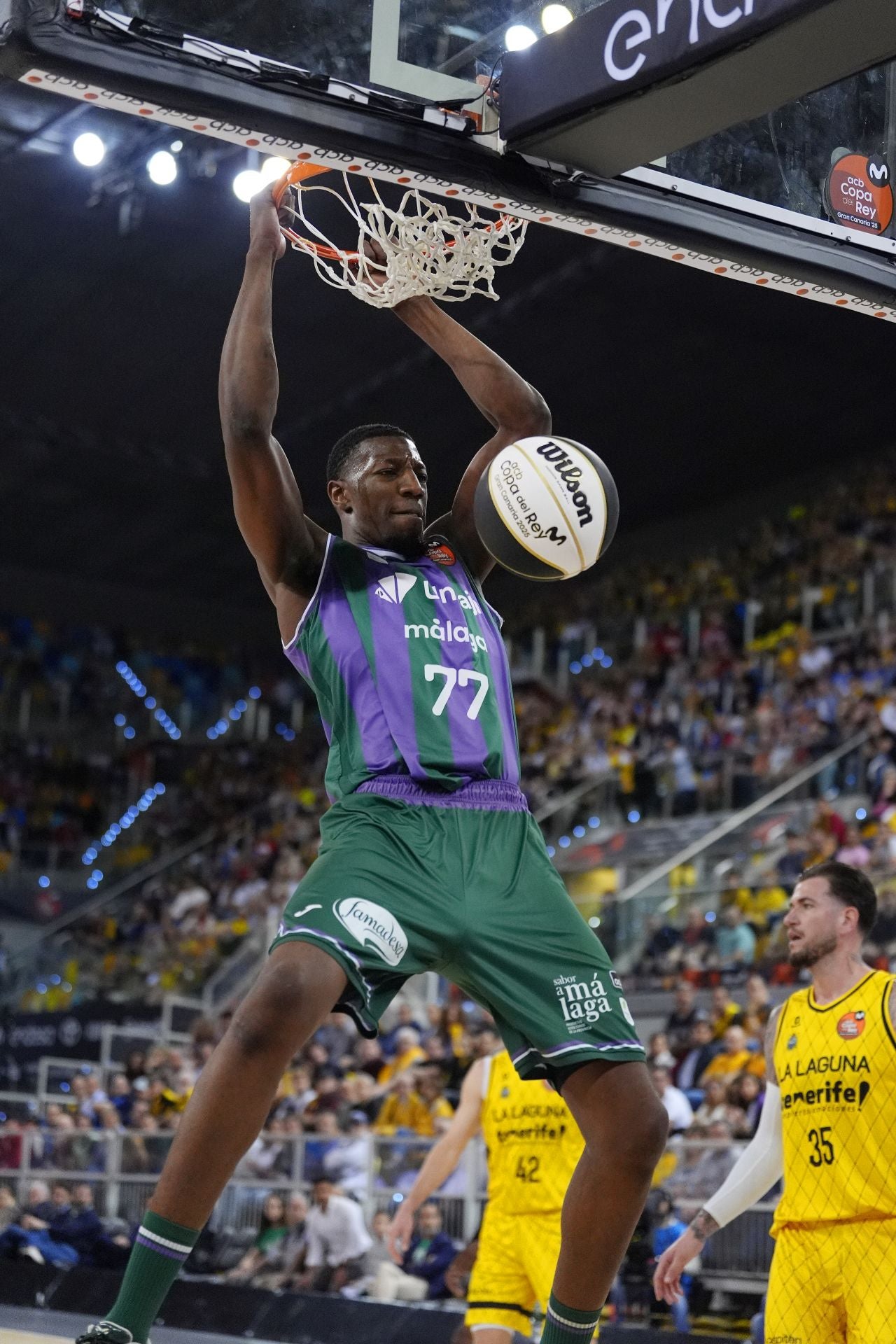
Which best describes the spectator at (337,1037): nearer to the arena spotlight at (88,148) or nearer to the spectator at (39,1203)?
A: the spectator at (39,1203)

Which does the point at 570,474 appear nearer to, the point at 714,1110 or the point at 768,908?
the point at 714,1110

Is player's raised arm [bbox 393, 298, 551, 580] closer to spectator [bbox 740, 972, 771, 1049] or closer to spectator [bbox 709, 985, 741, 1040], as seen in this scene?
spectator [bbox 740, 972, 771, 1049]

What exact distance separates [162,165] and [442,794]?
42.2 feet

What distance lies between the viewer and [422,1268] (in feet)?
34.5

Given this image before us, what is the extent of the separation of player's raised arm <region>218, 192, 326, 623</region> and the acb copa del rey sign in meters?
1.89

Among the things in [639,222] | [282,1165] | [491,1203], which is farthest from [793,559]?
[639,222]

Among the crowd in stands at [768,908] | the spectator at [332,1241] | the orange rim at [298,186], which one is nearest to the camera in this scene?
the orange rim at [298,186]

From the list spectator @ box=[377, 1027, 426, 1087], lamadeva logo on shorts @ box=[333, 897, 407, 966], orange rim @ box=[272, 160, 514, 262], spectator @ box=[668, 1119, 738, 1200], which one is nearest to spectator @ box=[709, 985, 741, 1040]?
spectator @ box=[668, 1119, 738, 1200]

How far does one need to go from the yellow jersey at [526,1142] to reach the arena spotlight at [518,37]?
4.34 meters

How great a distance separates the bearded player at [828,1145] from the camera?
17.1 feet

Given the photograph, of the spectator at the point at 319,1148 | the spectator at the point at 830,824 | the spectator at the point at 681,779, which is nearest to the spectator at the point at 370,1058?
the spectator at the point at 319,1148

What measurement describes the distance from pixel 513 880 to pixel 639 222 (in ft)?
7.04

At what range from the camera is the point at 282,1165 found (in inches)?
476

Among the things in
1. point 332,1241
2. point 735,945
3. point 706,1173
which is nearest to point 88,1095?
point 332,1241
